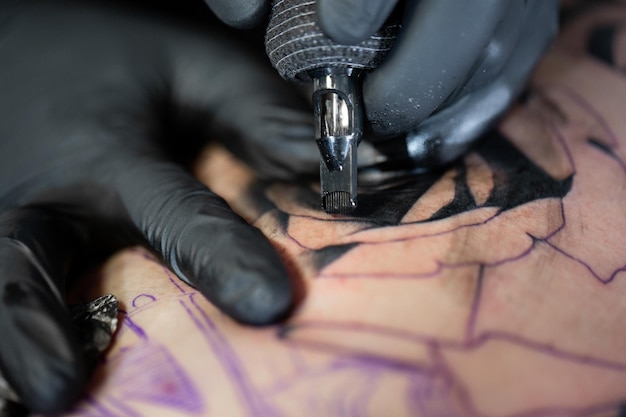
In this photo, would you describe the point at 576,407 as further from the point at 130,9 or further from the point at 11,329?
the point at 130,9

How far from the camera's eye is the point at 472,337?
71 cm

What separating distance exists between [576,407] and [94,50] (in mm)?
1028

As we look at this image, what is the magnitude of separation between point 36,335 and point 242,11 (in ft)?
1.83

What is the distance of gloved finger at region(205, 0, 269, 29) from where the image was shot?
2.95 feet

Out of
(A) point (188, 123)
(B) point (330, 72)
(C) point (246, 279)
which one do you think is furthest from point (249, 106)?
(C) point (246, 279)

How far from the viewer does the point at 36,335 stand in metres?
0.73

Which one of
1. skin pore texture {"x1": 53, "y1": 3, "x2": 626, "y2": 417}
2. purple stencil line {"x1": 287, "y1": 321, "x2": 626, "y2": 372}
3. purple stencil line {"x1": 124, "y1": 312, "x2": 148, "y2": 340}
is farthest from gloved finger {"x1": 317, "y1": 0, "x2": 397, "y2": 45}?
purple stencil line {"x1": 124, "y1": 312, "x2": 148, "y2": 340}

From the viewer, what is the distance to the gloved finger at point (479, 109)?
98 cm

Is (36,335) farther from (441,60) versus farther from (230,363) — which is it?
(441,60)

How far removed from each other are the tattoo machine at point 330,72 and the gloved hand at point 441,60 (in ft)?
0.08

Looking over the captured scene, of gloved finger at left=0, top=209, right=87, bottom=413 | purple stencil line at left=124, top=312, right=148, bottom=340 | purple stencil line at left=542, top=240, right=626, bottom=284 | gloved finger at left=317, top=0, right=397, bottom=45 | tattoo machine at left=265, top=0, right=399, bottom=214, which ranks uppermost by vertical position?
gloved finger at left=317, top=0, right=397, bottom=45

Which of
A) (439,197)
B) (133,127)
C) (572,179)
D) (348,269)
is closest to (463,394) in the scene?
(348,269)

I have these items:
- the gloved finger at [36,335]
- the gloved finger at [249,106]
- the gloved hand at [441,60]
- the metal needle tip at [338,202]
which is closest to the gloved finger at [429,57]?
the gloved hand at [441,60]

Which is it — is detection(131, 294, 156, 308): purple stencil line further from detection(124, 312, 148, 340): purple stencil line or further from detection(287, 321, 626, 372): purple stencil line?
detection(287, 321, 626, 372): purple stencil line
